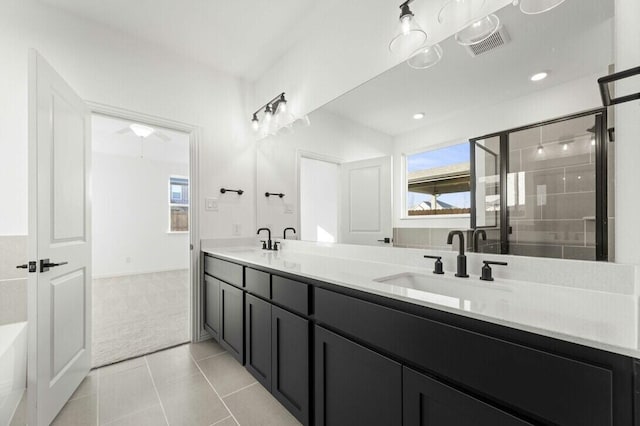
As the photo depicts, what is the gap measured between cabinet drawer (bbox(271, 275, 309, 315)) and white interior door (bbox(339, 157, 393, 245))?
614mm

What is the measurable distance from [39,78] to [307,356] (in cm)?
204

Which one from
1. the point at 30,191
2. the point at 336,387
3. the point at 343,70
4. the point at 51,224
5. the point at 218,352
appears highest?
the point at 343,70

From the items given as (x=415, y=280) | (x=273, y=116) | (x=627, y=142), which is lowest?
(x=415, y=280)

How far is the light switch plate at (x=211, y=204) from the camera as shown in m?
2.70

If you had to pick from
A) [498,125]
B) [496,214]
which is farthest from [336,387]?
[498,125]

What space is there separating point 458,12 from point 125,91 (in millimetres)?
2521

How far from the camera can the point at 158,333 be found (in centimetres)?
275

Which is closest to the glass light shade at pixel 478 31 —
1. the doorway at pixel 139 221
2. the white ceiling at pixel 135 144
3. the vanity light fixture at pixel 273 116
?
the vanity light fixture at pixel 273 116

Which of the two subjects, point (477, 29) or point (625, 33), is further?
point (477, 29)

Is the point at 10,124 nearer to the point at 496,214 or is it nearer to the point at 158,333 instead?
the point at 158,333

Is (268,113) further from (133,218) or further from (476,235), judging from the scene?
(133,218)

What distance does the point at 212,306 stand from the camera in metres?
2.45

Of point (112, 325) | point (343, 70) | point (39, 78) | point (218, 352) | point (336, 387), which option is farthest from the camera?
point (112, 325)

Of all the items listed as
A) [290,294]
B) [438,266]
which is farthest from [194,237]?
[438,266]
